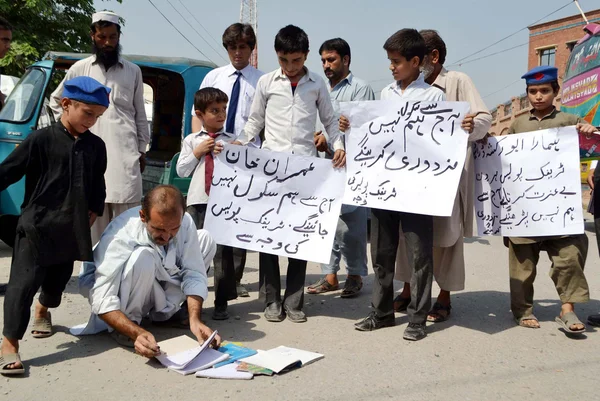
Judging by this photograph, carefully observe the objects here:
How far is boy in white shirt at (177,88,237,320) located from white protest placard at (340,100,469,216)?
99cm

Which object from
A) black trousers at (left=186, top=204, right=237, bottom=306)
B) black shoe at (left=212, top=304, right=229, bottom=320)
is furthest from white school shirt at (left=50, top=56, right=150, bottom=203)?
black shoe at (left=212, top=304, right=229, bottom=320)

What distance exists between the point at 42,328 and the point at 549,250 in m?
3.58

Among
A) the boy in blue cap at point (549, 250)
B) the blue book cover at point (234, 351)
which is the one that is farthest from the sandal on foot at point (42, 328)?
the boy in blue cap at point (549, 250)

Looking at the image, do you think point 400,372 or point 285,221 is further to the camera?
point 285,221

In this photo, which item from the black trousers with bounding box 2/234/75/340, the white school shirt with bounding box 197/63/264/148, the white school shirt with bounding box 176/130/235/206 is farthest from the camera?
the white school shirt with bounding box 197/63/264/148

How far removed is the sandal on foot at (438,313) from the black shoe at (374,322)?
38cm

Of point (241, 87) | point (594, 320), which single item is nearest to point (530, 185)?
point (594, 320)

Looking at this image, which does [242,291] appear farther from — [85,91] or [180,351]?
[85,91]

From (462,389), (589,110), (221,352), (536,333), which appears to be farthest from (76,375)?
(589,110)

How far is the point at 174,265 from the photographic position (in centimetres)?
409

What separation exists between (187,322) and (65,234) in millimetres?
1086

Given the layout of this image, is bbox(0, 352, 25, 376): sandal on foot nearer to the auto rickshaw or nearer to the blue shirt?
the auto rickshaw

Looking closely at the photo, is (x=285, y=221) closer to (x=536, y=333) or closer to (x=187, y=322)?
(x=187, y=322)

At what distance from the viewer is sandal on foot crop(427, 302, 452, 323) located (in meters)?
4.70
